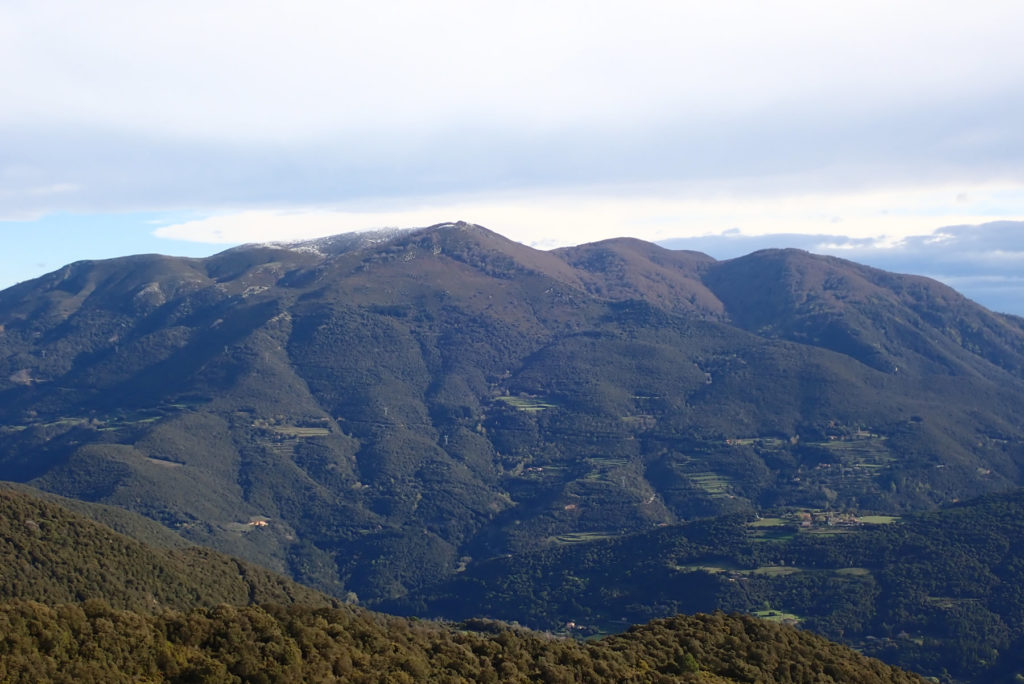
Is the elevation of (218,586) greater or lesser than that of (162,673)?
lesser

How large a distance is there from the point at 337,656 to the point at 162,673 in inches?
537

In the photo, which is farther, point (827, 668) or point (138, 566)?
point (138, 566)

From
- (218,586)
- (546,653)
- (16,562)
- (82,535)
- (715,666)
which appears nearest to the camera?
(546,653)

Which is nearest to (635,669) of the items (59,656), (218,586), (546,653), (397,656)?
(546,653)

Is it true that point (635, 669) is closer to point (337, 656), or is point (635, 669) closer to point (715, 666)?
point (715, 666)

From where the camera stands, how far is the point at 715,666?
11894 cm

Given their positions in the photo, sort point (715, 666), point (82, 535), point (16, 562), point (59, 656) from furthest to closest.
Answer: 1. point (82, 535)
2. point (16, 562)
3. point (715, 666)
4. point (59, 656)

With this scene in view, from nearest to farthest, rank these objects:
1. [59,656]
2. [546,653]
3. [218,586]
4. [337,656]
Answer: [59,656] < [337,656] < [546,653] < [218,586]

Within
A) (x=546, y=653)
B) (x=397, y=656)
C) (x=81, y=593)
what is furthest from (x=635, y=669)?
(x=81, y=593)

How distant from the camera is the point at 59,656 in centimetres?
8775

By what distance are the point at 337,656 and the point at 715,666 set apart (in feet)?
139

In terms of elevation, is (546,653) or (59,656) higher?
(59,656)

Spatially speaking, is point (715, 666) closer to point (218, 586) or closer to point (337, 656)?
point (337, 656)

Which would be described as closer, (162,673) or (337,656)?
(162,673)
